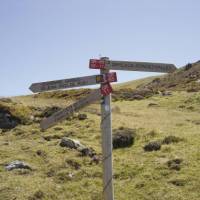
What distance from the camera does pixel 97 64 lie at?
38.2 feet

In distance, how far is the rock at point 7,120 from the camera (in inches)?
1427

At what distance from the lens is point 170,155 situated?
23938 millimetres

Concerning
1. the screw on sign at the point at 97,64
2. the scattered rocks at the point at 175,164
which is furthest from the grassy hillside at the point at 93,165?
the screw on sign at the point at 97,64

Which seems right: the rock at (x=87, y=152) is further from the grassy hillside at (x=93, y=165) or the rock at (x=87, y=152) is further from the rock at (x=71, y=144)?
the rock at (x=71, y=144)

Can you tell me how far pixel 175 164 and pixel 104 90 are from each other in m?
11.6

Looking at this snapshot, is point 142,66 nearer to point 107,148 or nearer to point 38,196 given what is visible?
point 107,148

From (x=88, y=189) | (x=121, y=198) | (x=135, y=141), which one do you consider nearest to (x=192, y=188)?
(x=121, y=198)

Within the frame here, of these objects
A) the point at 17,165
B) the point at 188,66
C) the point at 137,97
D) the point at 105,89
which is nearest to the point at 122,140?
the point at 17,165

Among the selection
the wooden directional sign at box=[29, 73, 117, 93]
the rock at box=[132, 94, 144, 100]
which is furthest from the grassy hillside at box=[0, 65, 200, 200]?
the rock at box=[132, 94, 144, 100]

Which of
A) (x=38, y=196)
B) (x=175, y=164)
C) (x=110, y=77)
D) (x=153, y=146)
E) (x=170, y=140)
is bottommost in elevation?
(x=38, y=196)

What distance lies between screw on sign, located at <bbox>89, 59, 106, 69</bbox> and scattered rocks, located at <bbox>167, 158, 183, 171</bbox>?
11.4 metres

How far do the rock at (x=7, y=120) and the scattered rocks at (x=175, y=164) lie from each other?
56.7 ft

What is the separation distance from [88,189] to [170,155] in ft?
Result: 20.2

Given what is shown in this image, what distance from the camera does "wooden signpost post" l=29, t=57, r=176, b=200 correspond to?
1162 cm
